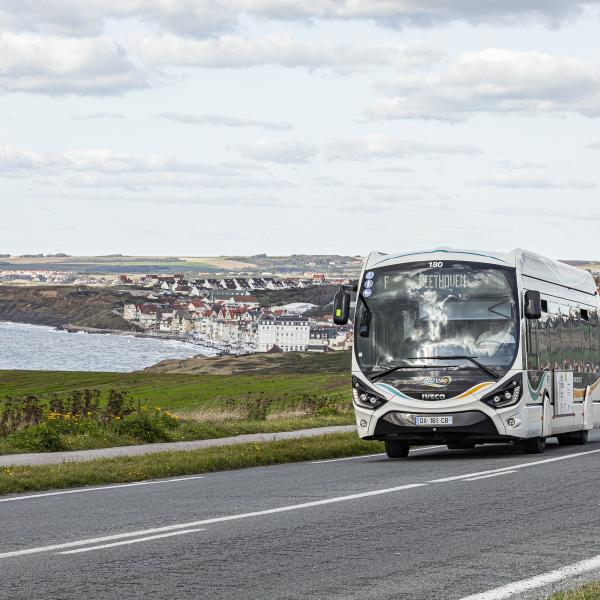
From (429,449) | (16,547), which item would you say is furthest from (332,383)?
(16,547)

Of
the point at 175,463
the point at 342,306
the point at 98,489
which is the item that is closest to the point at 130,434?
the point at 175,463

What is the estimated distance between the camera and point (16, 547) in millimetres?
9891

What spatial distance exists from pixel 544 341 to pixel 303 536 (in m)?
12.3

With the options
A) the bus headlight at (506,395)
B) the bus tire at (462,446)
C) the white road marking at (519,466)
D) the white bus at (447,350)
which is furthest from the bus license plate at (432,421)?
the bus tire at (462,446)

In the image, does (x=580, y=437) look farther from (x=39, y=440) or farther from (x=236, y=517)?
(x=236, y=517)

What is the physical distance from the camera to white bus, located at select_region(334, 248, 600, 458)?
19797mm

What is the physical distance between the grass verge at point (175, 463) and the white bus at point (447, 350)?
56.8 inches

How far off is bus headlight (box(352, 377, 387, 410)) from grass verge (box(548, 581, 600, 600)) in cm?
1212

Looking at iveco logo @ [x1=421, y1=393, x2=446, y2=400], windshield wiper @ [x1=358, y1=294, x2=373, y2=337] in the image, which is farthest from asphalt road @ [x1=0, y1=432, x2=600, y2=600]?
windshield wiper @ [x1=358, y1=294, x2=373, y2=337]

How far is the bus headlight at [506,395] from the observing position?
19.8m

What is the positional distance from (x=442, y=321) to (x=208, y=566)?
38.7 feet

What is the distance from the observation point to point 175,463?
61.0ft

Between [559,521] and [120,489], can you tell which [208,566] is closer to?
[559,521]

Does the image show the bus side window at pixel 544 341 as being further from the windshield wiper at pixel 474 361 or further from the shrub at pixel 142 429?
the shrub at pixel 142 429
